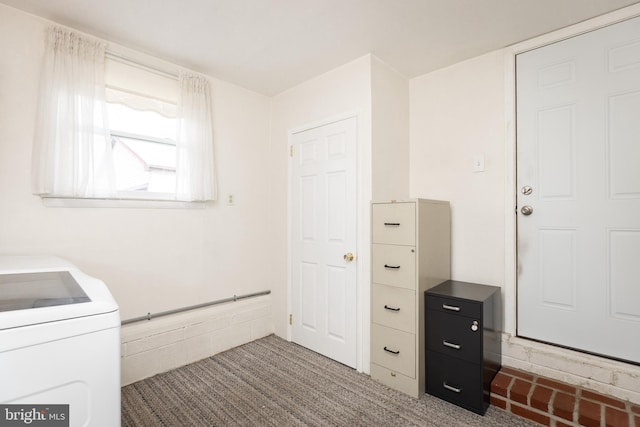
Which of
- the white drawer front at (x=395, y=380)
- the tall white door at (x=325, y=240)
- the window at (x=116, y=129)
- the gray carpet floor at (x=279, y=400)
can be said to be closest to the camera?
the gray carpet floor at (x=279, y=400)

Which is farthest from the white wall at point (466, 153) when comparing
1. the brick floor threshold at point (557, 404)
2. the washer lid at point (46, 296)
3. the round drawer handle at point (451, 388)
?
the washer lid at point (46, 296)

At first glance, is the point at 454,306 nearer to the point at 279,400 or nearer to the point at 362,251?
the point at 362,251

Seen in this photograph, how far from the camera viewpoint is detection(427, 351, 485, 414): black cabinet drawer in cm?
191

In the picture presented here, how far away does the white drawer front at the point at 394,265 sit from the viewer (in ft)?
7.06

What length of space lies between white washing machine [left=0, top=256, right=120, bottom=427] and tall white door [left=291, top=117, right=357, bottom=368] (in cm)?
180

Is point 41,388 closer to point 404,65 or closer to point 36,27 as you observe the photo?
point 36,27

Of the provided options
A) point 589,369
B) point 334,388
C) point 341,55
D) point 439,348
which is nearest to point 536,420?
point 589,369

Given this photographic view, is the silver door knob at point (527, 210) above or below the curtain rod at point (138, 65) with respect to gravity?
below

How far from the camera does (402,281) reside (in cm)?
219

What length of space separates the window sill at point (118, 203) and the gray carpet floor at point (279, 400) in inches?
51.3

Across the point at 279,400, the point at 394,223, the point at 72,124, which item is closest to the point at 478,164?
the point at 394,223

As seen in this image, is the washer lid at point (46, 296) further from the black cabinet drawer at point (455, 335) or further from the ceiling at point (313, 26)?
the black cabinet drawer at point (455, 335)

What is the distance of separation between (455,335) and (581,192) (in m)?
1.26

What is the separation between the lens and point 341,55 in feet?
8.07
